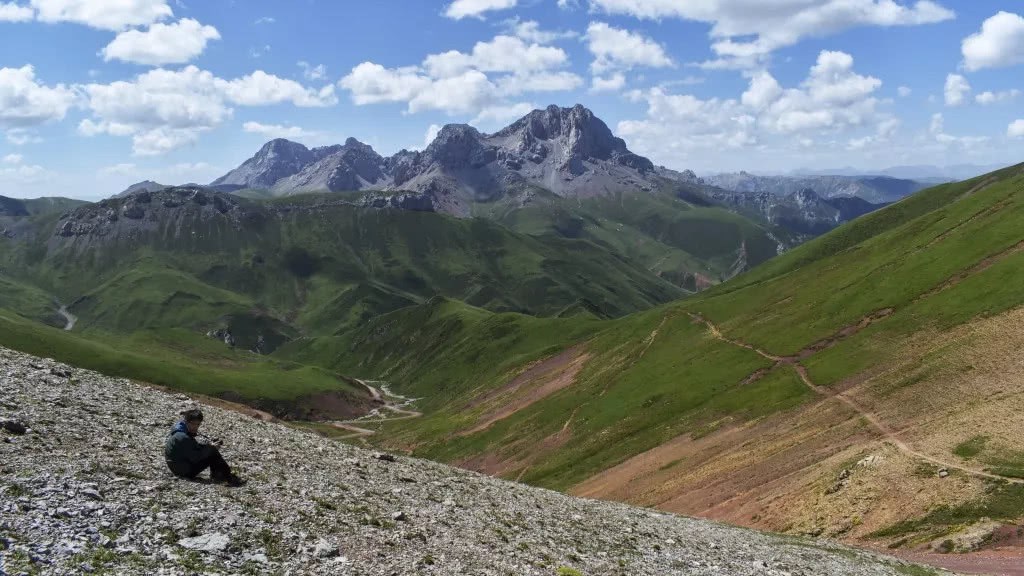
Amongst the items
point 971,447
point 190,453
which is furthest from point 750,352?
point 190,453

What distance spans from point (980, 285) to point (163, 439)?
119 m

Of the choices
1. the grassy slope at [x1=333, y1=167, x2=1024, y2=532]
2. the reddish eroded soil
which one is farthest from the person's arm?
the reddish eroded soil

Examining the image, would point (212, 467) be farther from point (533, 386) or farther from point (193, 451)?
point (533, 386)

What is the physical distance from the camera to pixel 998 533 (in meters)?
49.2

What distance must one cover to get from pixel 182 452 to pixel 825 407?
277 feet

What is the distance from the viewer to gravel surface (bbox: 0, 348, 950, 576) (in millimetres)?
22359

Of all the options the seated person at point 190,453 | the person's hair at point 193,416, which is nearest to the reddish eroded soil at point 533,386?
the seated person at point 190,453

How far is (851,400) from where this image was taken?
285ft

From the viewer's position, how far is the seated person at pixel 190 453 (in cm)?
2950

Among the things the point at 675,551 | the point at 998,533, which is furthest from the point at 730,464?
the point at 675,551

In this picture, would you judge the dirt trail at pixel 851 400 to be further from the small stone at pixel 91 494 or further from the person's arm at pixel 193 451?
the small stone at pixel 91 494

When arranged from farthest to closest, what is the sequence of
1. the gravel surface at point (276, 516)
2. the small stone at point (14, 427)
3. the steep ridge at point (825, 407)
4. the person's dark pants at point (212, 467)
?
1. the steep ridge at point (825, 407)
2. the person's dark pants at point (212, 467)
3. the small stone at point (14, 427)
4. the gravel surface at point (276, 516)

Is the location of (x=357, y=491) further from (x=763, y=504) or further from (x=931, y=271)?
(x=931, y=271)

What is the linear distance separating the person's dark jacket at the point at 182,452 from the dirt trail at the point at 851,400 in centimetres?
6379
